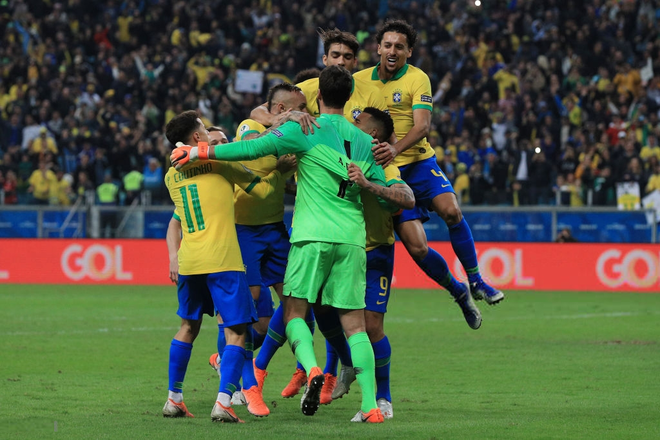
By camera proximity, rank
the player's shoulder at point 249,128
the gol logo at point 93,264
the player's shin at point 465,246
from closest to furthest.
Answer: the player's shoulder at point 249,128 → the player's shin at point 465,246 → the gol logo at point 93,264

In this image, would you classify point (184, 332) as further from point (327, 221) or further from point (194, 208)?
point (327, 221)

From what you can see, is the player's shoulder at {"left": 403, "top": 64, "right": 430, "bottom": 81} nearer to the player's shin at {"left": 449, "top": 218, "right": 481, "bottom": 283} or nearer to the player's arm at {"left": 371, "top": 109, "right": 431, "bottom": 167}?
the player's arm at {"left": 371, "top": 109, "right": 431, "bottom": 167}

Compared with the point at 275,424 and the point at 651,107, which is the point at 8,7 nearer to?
the point at 651,107

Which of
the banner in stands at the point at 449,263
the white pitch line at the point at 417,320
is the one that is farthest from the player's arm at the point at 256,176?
the banner in stands at the point at 449,263

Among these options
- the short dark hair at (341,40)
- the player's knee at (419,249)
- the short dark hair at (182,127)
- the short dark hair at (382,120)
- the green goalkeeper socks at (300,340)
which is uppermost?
the short dark hair at (341,40)

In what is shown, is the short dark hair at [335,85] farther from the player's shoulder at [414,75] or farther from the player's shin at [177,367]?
the player's shin at [177,367]

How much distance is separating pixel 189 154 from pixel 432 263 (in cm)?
271

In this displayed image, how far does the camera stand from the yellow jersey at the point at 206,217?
691 centimetres

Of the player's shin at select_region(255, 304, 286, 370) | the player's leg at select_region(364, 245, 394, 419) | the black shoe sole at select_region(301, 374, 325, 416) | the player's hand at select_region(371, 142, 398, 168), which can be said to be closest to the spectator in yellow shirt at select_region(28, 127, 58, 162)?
the player's shin at select_region(255, 304, 286, 370)

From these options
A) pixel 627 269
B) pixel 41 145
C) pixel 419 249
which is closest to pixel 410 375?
pixel 419 249

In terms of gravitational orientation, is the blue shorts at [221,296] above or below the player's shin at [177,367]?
above

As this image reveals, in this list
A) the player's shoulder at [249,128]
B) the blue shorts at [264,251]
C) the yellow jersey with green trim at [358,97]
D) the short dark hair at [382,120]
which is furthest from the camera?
the yellow jersey with green trim at [358,97]

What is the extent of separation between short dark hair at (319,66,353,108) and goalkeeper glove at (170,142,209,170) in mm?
815

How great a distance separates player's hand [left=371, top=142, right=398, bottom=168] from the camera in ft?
23.2
